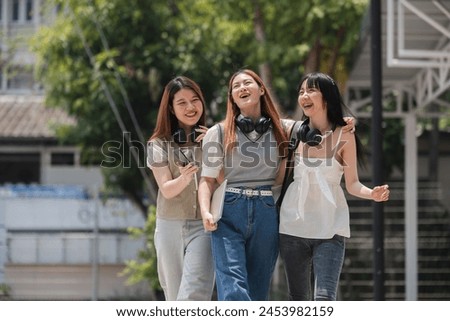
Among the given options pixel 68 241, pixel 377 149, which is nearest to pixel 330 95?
pixel 377 149

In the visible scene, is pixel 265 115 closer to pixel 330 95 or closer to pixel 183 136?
pixel 330 95

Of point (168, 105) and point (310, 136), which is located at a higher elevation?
point (168, 105)

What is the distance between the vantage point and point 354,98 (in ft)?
57.3

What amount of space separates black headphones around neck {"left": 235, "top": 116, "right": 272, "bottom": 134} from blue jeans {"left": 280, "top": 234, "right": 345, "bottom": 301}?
1.90 feet

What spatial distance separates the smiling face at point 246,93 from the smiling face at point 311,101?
233mm

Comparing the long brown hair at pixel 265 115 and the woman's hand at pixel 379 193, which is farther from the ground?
the long brown hair at pixel 265 115


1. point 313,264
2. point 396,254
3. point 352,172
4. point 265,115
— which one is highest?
point 265,115

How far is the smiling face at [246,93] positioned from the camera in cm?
557

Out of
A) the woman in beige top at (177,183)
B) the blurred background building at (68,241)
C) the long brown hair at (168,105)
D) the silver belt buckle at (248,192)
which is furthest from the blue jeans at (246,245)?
→ the blurred background building at (68,241)

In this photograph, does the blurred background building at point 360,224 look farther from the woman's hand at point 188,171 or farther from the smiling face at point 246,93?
the woman's hand at point 188,171

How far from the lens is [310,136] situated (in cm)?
548

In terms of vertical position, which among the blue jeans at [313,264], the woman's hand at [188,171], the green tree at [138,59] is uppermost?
the green tree at [138,59]

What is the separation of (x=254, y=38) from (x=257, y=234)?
10.8 m

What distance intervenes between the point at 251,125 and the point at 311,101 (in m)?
0.35
